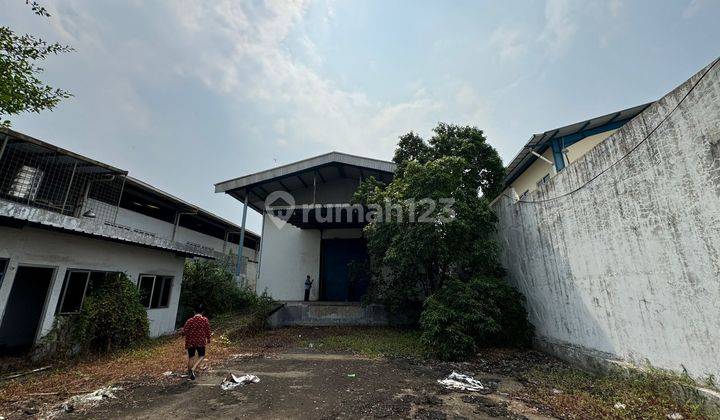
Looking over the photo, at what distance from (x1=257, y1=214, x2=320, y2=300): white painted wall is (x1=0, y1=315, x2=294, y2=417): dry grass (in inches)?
190

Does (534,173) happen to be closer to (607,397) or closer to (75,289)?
(607,397)

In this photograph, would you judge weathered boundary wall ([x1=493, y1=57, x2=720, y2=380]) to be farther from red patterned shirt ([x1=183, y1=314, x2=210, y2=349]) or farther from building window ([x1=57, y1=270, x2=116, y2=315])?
building window ([x1=57, y1=270, x2=116, y2=315])

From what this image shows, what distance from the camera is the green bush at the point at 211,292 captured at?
1124 cm

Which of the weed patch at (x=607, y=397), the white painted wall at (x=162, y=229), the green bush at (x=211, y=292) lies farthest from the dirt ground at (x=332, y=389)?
the white painted wall at (x=162, y=229)

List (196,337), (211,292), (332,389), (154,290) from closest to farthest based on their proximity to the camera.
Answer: (332,389), (196,337), (154,290), (211,292)

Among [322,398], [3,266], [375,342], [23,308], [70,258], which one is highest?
[70,258]

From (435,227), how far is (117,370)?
765 cm

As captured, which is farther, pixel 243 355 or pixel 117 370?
pixel 243 355

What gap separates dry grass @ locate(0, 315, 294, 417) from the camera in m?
4.57

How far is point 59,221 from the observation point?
5.93 metres

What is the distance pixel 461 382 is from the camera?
5.30 m

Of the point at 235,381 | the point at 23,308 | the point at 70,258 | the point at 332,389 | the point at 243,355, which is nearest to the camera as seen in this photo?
the point at 332,389

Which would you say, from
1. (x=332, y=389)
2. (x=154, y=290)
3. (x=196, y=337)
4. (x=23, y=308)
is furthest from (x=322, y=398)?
(x=23, y=308)

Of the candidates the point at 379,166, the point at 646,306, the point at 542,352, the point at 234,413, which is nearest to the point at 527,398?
the point at 646,306
